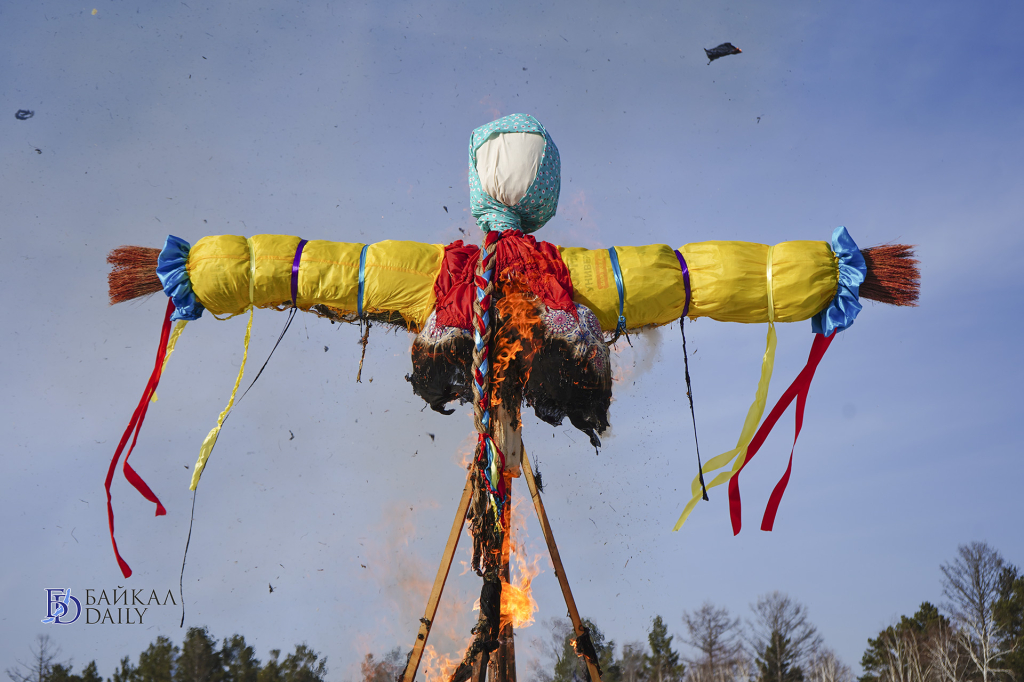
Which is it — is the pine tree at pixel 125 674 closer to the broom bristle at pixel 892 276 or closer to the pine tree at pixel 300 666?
the pine tree at pixel 300 666

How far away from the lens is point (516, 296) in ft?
12.3

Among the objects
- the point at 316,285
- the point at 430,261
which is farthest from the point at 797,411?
the point at 316,285

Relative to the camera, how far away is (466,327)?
3.65 meters

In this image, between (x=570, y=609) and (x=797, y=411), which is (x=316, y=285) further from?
(x=797, y=411)

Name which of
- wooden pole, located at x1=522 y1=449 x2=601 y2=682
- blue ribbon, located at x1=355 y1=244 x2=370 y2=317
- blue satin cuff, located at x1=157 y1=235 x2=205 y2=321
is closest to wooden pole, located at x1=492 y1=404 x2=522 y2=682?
wooden pole, located at x1=522 y1=449 x2=601 y2=682

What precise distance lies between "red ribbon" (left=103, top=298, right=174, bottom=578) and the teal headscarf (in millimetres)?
1569

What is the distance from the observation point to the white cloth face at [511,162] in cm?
394

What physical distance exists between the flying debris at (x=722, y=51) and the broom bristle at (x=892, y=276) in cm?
150

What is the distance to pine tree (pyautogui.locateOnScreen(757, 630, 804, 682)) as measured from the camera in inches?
505

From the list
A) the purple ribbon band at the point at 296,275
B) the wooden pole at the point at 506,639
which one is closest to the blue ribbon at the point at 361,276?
the purple ribbon band at the point at 296,275

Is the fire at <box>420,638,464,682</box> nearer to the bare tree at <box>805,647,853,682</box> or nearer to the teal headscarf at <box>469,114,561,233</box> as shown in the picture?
the teal headscarf at <box>469,114,561,233</box>

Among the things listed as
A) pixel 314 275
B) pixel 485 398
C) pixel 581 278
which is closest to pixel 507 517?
pixel 485 398

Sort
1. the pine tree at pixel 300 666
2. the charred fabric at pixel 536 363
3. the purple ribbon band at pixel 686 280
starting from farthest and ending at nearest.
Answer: the pine tree at pixel 300 666 < the purple ribbon band at pixel 686 280 < the charred fabric at pixel 536 363

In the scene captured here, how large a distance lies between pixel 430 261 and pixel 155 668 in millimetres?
9470
